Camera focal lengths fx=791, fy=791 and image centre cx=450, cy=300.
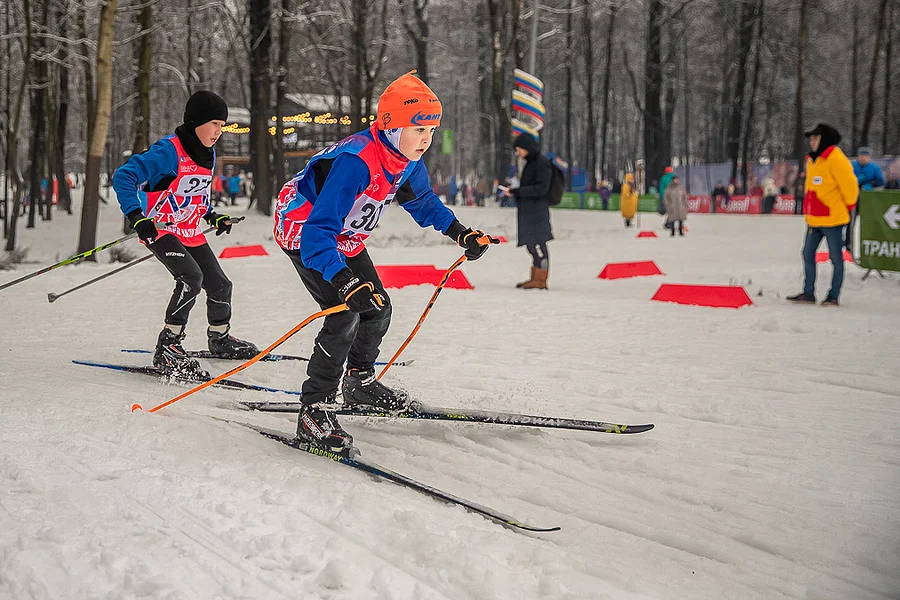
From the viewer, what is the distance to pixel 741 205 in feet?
92.9

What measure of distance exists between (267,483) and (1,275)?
348 inches

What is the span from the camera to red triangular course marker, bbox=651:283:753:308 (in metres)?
8.26

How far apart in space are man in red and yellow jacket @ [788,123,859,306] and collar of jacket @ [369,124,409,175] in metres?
5.97

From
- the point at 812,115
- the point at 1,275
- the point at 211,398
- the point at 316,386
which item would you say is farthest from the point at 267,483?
the point at 812,115

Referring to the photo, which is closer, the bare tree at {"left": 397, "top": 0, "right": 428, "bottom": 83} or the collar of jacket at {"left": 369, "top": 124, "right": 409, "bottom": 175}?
the collar of jacket at {"left": 369, "top": 124, "right": 409, "bottom": 175}

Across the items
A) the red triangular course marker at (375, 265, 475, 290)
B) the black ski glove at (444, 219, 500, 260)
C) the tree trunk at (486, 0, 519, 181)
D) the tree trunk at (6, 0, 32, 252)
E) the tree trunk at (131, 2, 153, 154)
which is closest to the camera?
the black ski glove at (444, 219, 500, 260)

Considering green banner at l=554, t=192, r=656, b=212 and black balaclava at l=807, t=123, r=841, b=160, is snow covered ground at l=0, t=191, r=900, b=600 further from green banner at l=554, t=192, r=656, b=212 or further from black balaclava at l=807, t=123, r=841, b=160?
green banner at l=554, t=192, r=656, b=212

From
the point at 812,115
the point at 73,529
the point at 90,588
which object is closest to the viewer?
the point at 90,588

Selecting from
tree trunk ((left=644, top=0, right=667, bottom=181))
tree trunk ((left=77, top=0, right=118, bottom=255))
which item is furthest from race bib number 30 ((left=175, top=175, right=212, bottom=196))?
tree trunk ((left=644, top=0, right=667, bottom=181))

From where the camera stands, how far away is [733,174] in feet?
102

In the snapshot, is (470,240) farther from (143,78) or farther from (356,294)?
(143,78)

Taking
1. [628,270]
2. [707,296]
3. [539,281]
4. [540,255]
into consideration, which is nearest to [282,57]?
[628,270]

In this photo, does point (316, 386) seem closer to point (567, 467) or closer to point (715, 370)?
point (567, 467)

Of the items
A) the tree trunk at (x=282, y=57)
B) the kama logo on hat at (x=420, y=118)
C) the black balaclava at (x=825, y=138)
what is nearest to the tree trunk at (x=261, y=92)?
the tree trunk at (x=282, y=57)
